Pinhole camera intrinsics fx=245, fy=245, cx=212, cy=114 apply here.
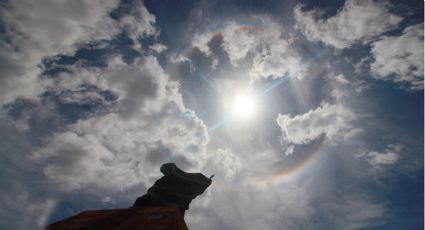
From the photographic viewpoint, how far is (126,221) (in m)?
8.12

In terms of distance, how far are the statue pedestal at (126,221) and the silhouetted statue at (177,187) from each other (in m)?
11.2

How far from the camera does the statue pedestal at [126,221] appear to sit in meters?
7.28

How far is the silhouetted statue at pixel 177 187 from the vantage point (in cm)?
2158

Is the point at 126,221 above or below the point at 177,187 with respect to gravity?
below

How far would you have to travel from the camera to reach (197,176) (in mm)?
24266

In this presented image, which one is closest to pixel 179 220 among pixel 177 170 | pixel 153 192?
pixel 153 192

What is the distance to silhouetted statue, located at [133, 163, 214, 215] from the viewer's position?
21.6 meters

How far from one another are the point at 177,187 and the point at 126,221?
1490 centimetres

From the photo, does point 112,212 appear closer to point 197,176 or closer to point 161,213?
point 161,213

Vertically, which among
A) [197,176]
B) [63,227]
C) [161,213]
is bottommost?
[63,227]

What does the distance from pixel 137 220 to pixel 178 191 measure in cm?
1496

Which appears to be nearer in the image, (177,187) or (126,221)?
(126,221)

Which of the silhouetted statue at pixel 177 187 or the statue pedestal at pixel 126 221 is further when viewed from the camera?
the silhouetted statue at pixel 177 187

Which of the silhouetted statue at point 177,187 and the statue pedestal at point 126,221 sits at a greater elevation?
the silhouetted statue at point 177,187
